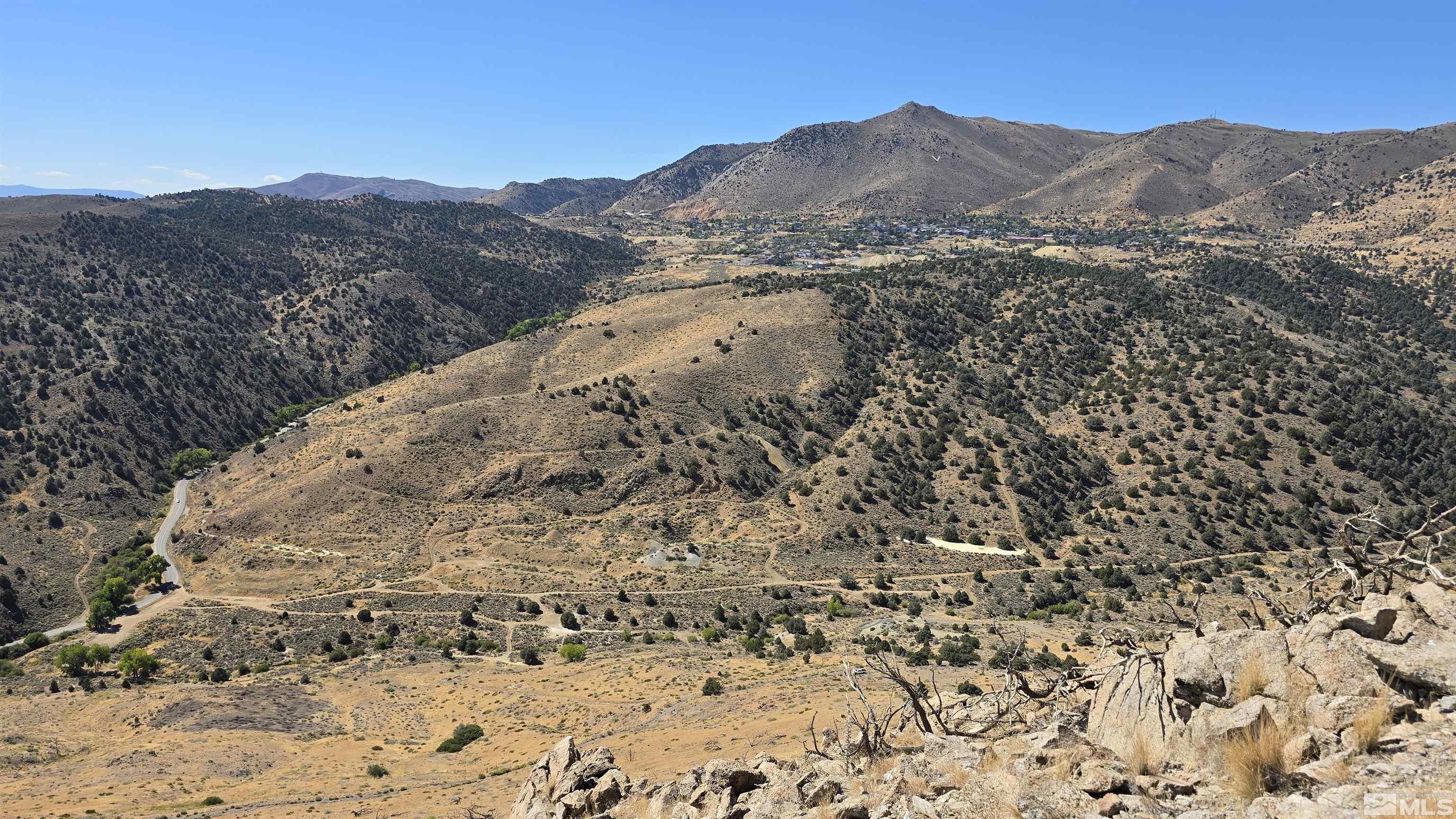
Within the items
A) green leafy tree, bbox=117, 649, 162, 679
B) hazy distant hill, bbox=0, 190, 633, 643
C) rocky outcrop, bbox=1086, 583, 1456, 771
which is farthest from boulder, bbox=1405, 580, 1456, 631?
hazy distant hill, bbox=0, 190, 633, 643

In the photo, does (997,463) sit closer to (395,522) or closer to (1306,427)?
(1306,427)

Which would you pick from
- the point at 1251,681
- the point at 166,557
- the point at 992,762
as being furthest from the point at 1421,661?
the point at 166,557

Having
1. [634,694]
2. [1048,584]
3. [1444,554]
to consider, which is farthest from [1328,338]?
[634,694]

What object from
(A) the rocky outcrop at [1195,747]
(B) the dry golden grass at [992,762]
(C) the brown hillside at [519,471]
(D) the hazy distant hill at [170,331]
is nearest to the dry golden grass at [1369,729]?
(A) the rocky outcrop at [1195,747]

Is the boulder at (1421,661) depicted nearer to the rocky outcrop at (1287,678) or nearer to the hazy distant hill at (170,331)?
Answer: the rocky outcrop at (1287,678)

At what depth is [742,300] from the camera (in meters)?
108

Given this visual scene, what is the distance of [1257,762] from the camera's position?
27.7 feet

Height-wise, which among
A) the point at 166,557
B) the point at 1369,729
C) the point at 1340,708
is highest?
the point at 1369,729

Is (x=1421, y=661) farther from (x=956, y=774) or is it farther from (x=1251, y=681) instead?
(x=956, y=774)

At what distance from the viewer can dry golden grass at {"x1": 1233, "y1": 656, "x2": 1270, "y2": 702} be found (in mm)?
9969

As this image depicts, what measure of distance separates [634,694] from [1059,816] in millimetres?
28528

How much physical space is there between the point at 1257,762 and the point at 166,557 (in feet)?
263

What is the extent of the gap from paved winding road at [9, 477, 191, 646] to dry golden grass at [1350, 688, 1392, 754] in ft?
236

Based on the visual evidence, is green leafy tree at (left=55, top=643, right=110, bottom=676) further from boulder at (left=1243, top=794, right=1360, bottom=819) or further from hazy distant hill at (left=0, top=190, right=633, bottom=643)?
boulder at (left=1243, top=794, right=1360, bottom=819)
